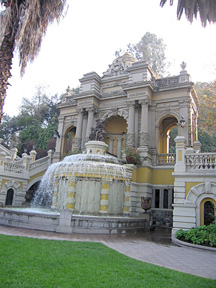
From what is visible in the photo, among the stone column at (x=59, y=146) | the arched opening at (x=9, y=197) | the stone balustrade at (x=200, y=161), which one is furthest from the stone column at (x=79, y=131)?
the stone balustrade at (x=200, y=161)

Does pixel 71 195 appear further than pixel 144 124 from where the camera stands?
No

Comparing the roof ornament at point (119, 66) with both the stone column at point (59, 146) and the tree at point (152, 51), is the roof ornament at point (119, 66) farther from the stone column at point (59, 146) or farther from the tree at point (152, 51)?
the tree at point (152, 51)

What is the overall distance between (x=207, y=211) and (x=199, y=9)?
24.2ft

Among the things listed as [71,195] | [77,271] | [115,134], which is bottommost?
[77,271]

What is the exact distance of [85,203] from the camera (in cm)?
1215

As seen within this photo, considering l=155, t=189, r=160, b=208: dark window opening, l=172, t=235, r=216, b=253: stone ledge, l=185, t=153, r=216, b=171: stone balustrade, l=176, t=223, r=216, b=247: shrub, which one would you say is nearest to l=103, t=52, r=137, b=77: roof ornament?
l=155, t=189, r=160, b=208: dark window opening

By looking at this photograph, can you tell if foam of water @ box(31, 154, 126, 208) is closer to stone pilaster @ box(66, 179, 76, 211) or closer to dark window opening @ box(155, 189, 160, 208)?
stone pilaster @ box(66, 179, 76, 211)

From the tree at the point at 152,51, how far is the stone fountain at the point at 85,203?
24416 mm

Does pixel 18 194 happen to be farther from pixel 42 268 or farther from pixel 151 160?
pixel 42 268

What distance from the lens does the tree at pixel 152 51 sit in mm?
34844

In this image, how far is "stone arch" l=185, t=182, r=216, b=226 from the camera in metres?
9.93

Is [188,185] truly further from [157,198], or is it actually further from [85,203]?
[157,198]

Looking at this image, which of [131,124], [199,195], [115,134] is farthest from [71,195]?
[115,134]

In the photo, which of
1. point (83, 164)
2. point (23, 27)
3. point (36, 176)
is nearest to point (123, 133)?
point (36, 176)
